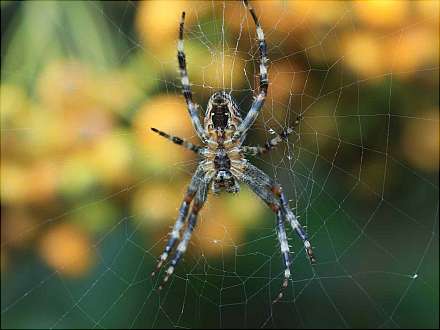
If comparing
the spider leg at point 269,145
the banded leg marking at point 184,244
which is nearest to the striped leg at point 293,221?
the spider leg at point 269,145

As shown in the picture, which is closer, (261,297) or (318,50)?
(318,50)

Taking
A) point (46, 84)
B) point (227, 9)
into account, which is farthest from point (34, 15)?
point (227, 9)

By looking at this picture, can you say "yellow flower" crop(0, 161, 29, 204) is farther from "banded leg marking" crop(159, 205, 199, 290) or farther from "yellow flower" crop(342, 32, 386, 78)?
"yellow flower" crop(342, 32, 386, 78)

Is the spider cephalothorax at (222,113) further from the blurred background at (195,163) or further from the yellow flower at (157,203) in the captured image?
the yellow flower at (157,203)

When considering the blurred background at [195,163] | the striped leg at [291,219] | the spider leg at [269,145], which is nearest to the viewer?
the spider leg at [269,145]

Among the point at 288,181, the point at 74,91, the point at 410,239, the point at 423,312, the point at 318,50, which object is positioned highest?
the point at 318,50

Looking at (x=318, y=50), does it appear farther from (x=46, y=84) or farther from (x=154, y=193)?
(x=46, y=84)
